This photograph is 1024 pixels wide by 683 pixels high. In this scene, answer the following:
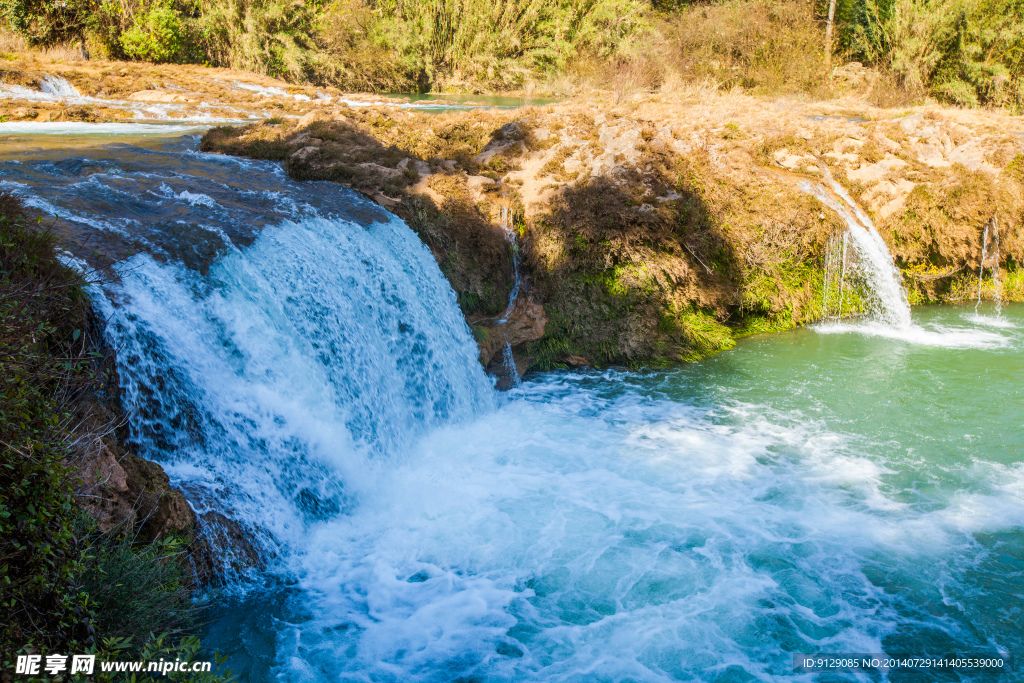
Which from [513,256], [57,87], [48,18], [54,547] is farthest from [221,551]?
[48,18]

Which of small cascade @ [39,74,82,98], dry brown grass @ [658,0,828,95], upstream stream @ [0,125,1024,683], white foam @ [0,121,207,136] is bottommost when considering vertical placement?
upstream stream @ [0,125,1024,683]

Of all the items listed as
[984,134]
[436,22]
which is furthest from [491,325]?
[436,22]

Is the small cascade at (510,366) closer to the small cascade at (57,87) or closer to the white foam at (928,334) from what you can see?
the white foam at (928,334)

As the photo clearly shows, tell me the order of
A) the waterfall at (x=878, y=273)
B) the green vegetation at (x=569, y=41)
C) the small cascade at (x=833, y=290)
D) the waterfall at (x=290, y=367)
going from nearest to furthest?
the waterfall at (x=290, y=367)
the waterfall at (x=878, y=273)
the small cascade at (x=833, y=290)
the green vegetation at (x=569, y=41)

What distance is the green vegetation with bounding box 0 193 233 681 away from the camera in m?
2.99

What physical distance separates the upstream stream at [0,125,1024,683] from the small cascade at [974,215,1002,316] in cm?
312

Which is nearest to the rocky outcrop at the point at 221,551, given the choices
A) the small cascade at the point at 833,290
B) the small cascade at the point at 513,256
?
the small cascade at the point at 513,256

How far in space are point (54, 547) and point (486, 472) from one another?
379 cm

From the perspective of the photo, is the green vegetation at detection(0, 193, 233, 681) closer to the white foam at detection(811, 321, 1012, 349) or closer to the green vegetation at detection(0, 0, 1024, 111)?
the white foam at detection(811, 321, 1012, 349)

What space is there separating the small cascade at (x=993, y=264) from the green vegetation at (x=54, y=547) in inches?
475

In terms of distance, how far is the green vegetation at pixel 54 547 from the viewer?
299cm

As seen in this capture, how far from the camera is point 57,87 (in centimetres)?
1462

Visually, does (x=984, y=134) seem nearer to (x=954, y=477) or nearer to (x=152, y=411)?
(x=954, y=477)

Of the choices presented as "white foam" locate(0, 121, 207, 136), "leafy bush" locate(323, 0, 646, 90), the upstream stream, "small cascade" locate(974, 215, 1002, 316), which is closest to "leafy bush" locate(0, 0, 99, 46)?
"leafy bush" locate(323, 0, 646, 90)
